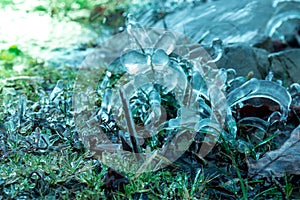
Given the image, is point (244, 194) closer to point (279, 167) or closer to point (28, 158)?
point (279, 167)

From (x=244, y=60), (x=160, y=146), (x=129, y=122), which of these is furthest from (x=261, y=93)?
(x=244, y=60)

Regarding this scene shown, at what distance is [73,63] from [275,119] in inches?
111

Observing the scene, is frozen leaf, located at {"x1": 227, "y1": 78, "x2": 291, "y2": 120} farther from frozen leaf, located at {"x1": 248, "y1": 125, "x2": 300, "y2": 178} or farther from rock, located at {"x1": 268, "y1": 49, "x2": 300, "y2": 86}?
rock, located at {"x1": 268, "y1": 49, "x2": 300, "y2": 86}

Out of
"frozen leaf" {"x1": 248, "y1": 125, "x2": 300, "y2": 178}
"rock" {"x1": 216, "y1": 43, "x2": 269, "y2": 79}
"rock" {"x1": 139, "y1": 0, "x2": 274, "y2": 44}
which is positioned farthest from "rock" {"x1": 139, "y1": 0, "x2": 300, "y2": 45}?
"frozen leaf" {"x1": 248, "y1": 125, "x2": 300, "y2": 178}

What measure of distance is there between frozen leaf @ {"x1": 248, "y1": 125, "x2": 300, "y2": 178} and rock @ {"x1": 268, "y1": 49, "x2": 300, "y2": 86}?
102 cm

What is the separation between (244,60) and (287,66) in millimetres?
254

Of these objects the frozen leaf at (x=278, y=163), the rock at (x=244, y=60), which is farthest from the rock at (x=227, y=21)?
the frozen leaf at (x=278, y=163)

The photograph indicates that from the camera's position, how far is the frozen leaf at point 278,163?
1696 millimetres

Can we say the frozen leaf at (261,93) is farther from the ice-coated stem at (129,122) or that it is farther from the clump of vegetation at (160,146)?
the ice-coated stem at (129,122)

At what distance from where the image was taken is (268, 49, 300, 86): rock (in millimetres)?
2742

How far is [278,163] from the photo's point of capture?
68.0 inches

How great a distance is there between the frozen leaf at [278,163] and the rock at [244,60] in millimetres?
998

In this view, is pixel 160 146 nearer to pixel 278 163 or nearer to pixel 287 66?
pixel 278 163

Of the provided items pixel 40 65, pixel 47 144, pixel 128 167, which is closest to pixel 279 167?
pixel 128 167
